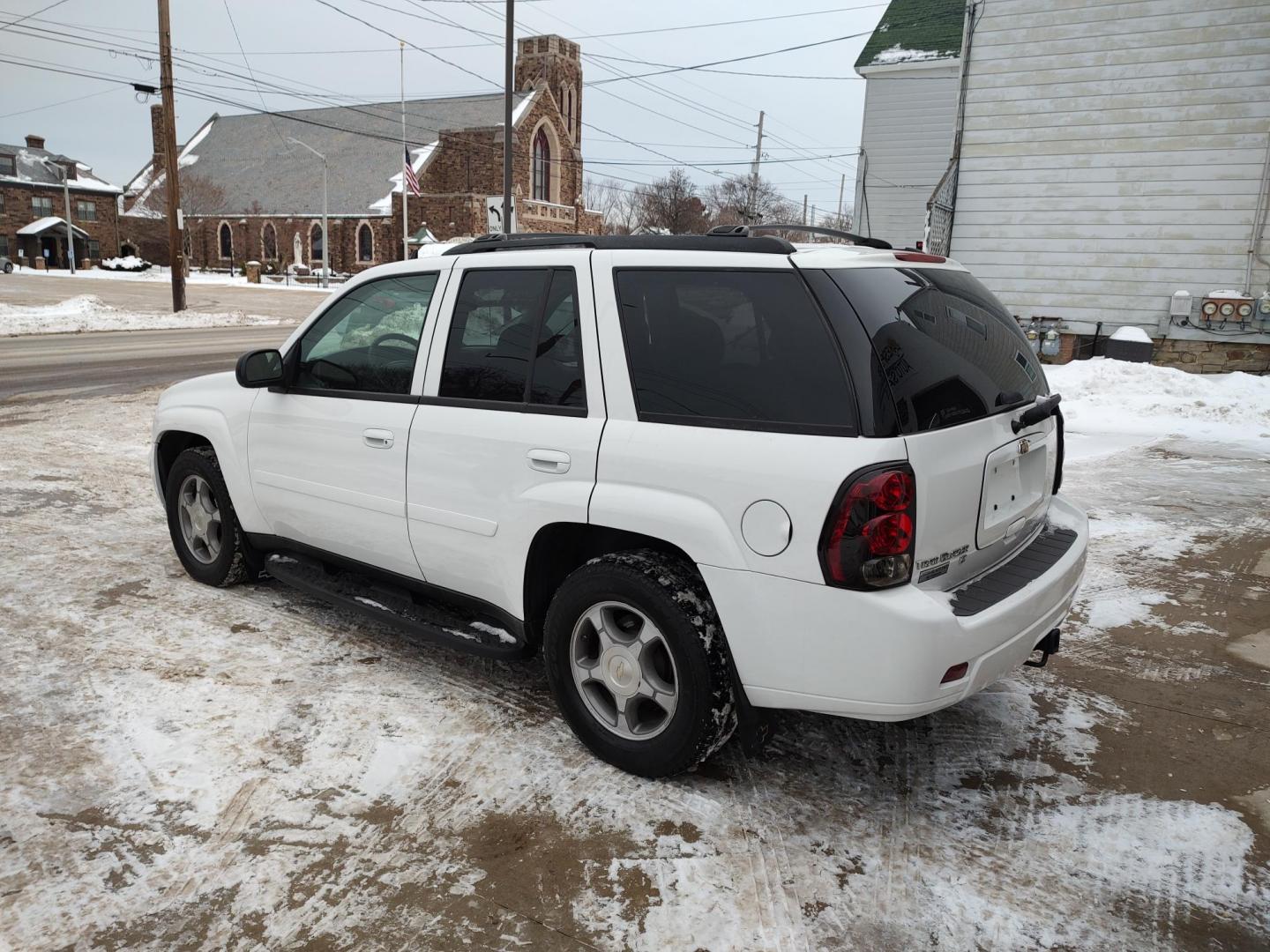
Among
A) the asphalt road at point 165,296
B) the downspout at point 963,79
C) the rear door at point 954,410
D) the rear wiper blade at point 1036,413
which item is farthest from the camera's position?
the asphalt road at point 165,296

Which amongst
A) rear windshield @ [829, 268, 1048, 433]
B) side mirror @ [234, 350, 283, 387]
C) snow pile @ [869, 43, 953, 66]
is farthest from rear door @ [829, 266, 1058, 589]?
snow pile @ [869, 43, 953, 66]

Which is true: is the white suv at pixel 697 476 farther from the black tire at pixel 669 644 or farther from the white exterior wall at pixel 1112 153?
the white exterior wall at pixel 1112 153

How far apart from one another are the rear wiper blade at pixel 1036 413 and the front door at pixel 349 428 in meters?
2.33

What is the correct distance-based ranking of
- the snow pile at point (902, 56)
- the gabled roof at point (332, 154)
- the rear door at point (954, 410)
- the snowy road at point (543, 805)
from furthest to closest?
the gabled roof at point (332, 154), the snow pile at point (902, 56), the rear door at point (954, 410), the snowy road at point (543, 805)

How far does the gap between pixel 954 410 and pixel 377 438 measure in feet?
7.61

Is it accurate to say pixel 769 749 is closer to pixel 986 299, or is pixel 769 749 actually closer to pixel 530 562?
pixel 530 562

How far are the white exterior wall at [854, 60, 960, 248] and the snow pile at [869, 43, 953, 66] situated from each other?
139mm

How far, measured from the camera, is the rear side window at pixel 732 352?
9.23 feet

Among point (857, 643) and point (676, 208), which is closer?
point (857, 643)

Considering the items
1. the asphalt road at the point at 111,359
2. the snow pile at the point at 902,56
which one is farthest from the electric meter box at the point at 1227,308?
the asphalt road at the point at 111,359

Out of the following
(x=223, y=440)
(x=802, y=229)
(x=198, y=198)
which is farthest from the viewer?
(x=198, y=198)

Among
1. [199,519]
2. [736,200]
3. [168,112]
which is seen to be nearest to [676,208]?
[736,200]

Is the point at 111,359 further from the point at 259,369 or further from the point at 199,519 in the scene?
the point at 259,369

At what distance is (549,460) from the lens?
10.9ft
